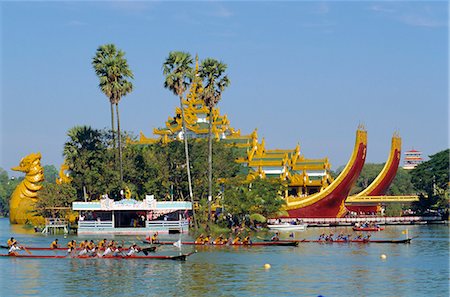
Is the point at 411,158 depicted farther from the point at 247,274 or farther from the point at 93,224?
the point at 247,274

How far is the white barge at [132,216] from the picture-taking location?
65062 millimetres

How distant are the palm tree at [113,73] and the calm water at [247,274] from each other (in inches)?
715

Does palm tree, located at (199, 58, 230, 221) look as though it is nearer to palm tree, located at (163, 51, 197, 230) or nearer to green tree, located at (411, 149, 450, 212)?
palm tree, located at (163, 51, 197, 230)

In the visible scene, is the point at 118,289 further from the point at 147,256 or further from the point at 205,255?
the point at 205,255

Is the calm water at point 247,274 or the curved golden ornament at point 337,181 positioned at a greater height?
the curved golden ornament at point 337,181

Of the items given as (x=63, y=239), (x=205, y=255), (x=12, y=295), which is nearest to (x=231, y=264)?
(x=205, y=255)

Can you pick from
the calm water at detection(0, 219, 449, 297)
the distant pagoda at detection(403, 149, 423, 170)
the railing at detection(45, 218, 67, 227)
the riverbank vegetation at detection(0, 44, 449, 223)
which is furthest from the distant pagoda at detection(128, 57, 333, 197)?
the distant pagoda at detection(403, 149, 423, 170)

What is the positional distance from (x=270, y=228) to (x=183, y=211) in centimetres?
945

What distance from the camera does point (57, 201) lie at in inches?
2933

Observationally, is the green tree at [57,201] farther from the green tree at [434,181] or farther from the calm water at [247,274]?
the green tree at [434,181]

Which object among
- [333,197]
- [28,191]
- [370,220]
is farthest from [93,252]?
[370,220]

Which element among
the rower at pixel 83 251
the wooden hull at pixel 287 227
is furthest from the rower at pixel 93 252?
the wooden hull at pixel 287 227

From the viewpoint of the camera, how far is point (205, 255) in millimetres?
49250

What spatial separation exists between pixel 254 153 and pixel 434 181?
21185 millimetres
